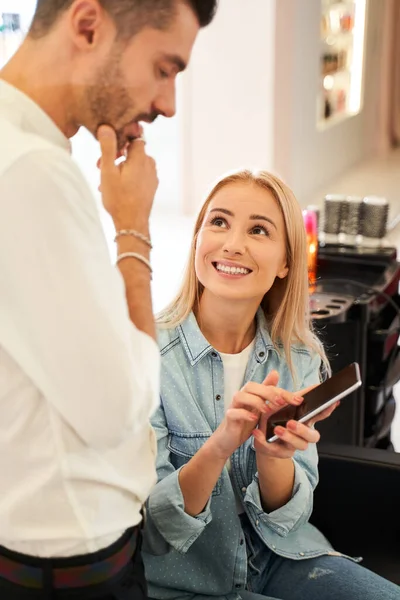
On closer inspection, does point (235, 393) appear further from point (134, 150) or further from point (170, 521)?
point (134, 150)

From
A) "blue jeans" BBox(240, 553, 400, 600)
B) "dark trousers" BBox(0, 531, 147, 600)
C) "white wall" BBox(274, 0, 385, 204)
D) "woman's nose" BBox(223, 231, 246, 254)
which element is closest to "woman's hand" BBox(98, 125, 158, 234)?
"dark trousers" BBox(0, 531, 147, 600)

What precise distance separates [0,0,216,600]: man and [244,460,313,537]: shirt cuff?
44 cm

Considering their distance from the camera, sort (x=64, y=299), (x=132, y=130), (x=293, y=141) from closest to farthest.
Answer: (x=64, y=299) → (x=132, y=130) → (x=293, y=141)

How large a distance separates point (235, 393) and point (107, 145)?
0.54 meters

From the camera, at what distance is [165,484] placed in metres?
1.18

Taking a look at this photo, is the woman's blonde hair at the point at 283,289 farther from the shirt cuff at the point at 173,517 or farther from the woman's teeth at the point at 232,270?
the shirt cuff at the point at 173,517

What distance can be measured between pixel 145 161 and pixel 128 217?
60 mm

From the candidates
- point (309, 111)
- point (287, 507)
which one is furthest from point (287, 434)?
point (309, 111)

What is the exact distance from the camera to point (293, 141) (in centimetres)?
334

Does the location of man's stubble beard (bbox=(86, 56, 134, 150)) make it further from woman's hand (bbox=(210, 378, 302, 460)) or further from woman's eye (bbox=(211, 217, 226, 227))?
woman's eye (bbox=(211, 217, 226, 227))

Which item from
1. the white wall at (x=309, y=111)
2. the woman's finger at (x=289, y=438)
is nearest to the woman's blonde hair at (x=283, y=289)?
the woman's finger at (x=289, y=438)

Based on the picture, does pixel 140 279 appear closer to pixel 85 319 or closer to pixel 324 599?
pixel 85 319

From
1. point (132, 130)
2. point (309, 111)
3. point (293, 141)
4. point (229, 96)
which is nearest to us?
point (132, 130)

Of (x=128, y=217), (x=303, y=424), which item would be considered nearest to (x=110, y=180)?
(x=128, y=217)
